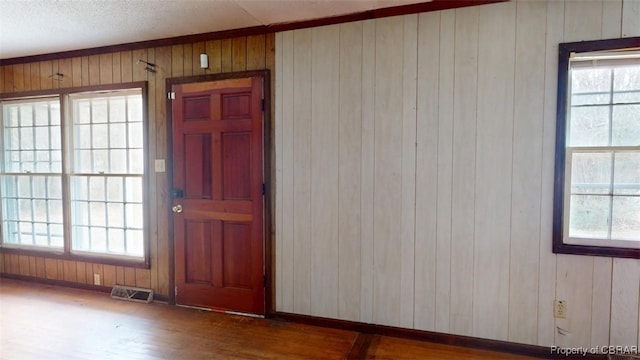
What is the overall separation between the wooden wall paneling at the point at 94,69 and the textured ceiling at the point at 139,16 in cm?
24

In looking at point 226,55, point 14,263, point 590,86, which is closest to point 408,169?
point 590,86

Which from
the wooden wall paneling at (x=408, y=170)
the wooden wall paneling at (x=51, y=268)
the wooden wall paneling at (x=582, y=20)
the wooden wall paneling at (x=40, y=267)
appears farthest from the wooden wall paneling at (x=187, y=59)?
the wooden wall paneling at (x=582, y=20)

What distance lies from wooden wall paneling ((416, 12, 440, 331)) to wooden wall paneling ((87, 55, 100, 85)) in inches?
126

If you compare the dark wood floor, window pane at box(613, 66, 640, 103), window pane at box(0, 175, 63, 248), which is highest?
window pane at box(613, 66, 640, 103)

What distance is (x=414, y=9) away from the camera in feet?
8.27

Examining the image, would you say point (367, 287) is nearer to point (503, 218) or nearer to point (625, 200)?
point (503, 218)

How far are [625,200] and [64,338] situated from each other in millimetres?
4149

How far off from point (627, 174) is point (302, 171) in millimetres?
2268

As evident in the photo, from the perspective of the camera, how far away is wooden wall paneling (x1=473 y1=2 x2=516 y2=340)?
2.38 m

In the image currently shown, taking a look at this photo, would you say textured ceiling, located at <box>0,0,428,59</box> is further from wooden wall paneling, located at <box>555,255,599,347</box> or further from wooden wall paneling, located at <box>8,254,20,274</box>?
wooden wall paneling, located at <box>8,254,20,274</box>

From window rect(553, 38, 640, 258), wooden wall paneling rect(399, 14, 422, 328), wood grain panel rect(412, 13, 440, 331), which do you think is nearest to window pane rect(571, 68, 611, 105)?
window rect(553, 38, 640, 258)

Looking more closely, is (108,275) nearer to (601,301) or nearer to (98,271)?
(98,271)

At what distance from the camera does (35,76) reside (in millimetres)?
3816

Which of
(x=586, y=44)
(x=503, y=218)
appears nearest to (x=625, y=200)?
(x=503, y=218)
